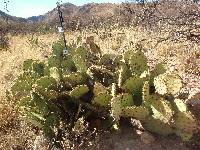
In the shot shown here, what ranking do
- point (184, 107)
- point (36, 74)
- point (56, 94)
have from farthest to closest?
point (36, 74) → point (56, 94) → point (184, 107)

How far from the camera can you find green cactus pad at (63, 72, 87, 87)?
5034mm

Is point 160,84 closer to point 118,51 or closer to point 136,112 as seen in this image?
point 136,112

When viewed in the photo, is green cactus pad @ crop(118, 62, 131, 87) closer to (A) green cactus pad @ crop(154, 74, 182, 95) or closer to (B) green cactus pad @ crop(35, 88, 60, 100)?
(A) green cactus pad @ crop(154, 74, 182, 95)

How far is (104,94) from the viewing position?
4785 mm

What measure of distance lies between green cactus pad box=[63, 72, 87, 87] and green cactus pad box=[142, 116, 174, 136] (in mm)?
902

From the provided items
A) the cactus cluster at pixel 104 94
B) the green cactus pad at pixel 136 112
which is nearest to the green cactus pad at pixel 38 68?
the cactus cluster at pixel 104 94

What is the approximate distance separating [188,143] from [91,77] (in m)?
1.33

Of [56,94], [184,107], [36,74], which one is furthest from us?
[36,74]

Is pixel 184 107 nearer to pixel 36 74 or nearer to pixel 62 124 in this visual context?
pixel 62 124

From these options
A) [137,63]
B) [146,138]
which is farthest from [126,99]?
[137,63]

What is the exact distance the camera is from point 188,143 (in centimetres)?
479

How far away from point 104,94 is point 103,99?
62 mm

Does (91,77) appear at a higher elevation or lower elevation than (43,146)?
higher

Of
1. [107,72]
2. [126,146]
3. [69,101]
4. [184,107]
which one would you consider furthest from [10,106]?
[184,107]
